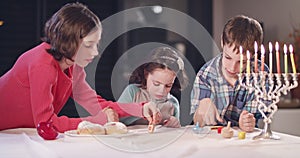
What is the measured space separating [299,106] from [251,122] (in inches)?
52.8

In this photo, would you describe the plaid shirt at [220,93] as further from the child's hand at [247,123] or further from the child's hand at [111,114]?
the child's hand at [111,114]

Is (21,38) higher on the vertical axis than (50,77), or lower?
higher

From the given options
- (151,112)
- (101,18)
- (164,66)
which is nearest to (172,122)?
(151,112)

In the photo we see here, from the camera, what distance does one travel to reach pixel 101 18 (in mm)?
2170

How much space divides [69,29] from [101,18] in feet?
3.12

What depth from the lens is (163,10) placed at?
7.10 feet

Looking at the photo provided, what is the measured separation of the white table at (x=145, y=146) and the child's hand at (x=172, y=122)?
153 mm

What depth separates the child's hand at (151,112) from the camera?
51.3 inches

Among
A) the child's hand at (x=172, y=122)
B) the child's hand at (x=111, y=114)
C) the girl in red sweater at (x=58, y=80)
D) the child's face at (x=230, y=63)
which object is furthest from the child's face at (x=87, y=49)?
the child's face at (x=230, y=63)

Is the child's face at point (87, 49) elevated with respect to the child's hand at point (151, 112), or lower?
elevated

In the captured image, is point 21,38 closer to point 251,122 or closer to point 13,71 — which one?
point 13,71

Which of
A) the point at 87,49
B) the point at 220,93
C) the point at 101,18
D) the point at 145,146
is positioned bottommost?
the point at 145,146

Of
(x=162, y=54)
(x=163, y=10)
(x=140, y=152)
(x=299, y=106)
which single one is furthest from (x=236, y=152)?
(x=299, y=106)

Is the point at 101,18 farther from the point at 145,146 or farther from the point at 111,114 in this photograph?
the point at 145,146
